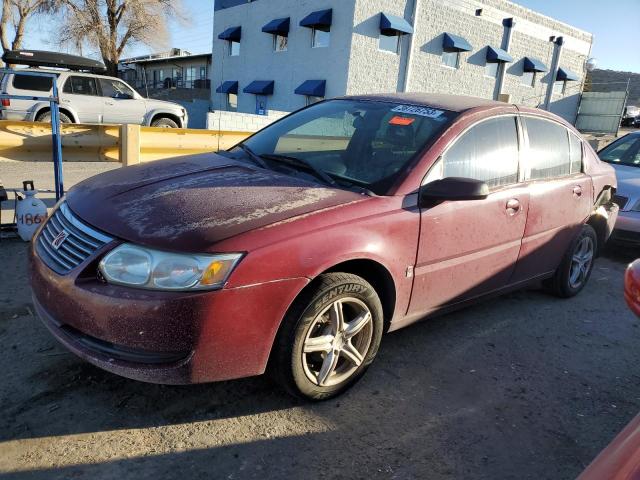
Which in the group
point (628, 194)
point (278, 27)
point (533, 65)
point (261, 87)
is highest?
point (278, 27)

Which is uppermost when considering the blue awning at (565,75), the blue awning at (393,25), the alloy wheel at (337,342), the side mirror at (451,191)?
the blue awning at (393,25)

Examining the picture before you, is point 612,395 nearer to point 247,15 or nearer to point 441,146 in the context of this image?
point 441,146

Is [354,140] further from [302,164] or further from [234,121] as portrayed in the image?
[234,121]

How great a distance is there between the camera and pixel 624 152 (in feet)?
24.7

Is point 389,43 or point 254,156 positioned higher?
point 389,43

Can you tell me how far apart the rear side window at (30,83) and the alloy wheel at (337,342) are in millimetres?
12675

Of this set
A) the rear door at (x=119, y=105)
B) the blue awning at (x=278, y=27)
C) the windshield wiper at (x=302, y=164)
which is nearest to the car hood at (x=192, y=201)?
the windshield wiper at (x=302, y=164)

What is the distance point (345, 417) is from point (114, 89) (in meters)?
13.3

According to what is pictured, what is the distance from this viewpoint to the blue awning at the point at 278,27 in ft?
70.9

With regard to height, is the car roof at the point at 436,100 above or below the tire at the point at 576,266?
above

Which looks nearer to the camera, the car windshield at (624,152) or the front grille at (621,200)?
the front grille at (621,200)

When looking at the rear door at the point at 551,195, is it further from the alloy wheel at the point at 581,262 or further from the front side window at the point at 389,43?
the front side window at the point at 389,43

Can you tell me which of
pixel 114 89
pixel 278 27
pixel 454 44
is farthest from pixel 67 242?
pixel 454 44

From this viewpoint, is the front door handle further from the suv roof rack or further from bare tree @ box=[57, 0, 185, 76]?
bare tree @ box=[57, 0, 185, 76]
